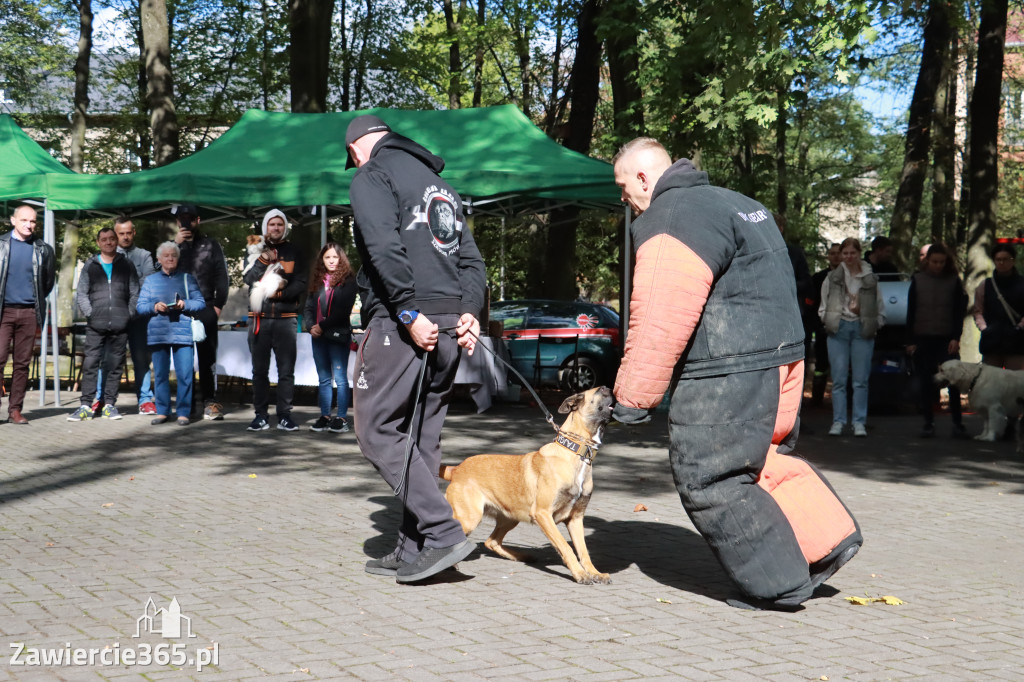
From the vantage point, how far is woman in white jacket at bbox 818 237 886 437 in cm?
1088

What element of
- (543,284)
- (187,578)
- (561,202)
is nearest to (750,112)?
(561,202)

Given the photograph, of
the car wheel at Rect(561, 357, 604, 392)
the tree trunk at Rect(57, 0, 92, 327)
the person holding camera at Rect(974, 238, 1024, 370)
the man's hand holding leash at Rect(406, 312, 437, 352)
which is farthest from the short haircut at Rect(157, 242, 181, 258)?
the tree trunk at Rect(57, 0, 92, 327)

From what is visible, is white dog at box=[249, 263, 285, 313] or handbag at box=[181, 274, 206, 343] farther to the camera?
handbag at box=[181, 274, 206, 343]

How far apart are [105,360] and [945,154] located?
15.7 m

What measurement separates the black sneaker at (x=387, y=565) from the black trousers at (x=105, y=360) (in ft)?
23.7

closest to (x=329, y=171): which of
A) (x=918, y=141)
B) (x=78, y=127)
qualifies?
(x=918, y=141)

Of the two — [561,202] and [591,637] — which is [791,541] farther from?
[561,202]

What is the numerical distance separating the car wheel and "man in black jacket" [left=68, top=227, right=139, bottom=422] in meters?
6.84

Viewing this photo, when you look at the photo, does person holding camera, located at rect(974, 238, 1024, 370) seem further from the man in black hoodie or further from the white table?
the man in black hoodie

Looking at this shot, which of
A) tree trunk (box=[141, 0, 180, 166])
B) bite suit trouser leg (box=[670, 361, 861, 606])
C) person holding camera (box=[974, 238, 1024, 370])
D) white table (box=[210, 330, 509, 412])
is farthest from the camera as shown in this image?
tree trunk (box=[141, 0, 180, 166])

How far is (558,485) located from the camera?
16.7 ft

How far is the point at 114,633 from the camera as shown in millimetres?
4168

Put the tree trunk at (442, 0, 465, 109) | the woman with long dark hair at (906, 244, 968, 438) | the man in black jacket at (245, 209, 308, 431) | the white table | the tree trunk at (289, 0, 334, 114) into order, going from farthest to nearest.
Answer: the tree trunk at (442, 0, 465, 109), the tree trunk at (289, 0, 334, 114), the white table, the woman with long dark hair at (906, 244, 968, 438), the man in black jacket at (245, 209, 308, 431)

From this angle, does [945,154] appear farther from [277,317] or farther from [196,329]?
[196,329]
